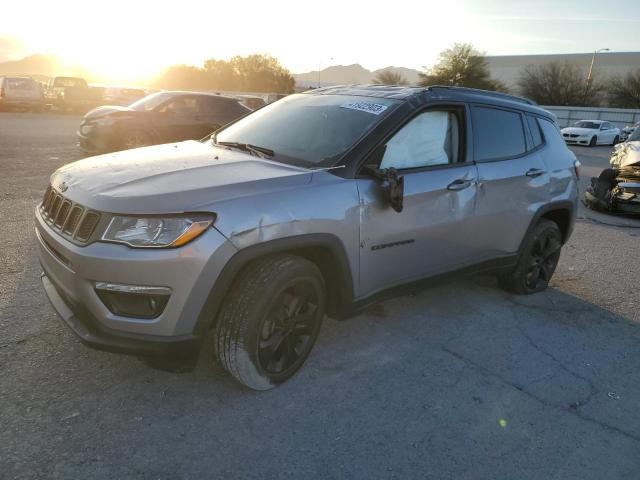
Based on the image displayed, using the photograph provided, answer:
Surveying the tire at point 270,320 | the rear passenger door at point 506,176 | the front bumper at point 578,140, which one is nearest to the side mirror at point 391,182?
the tire at point 270,320

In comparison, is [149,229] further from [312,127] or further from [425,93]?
[425,93]

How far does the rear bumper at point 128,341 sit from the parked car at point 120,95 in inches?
965

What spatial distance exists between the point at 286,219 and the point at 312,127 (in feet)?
3.71

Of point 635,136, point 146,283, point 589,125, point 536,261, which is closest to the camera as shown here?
point 146,283

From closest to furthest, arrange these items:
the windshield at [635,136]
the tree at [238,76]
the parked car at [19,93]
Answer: the windshield at [635,136] → the parked car at [19,93] → the tree at [238,76]

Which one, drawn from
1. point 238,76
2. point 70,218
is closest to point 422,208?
point 70,218

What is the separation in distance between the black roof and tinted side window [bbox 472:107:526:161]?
94 millimetres

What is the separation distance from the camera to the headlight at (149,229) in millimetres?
2457

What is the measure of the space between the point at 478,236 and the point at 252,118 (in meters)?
2.02

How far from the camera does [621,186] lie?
Result: 8.67 m

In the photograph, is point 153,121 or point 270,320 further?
point 153,121

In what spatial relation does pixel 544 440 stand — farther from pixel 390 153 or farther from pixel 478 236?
pixel 390 153

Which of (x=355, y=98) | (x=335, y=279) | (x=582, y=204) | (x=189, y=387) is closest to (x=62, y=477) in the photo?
(x=189, y=387)

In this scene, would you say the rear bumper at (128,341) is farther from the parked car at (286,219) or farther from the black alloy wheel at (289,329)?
the black alloy wheel at (289,329)
